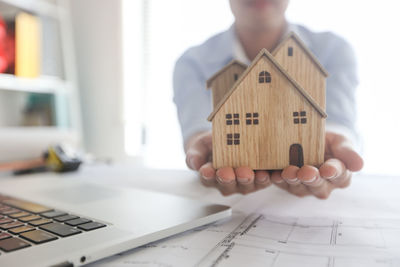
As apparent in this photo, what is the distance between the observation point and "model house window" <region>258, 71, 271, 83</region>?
0.46 meters

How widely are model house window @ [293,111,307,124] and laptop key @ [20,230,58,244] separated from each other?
33cm

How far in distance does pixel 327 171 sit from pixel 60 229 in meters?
0.33

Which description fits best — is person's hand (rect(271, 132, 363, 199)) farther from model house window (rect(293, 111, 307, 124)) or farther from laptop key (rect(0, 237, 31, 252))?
laptop key (rect(0, 237, 31, 252))

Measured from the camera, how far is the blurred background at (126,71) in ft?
3.42

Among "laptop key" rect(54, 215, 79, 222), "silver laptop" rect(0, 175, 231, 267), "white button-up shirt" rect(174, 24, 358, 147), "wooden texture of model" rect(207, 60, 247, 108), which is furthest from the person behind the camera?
"white button-up shirt" rect(174, 24, 358, 147)

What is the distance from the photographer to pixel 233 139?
474 mm

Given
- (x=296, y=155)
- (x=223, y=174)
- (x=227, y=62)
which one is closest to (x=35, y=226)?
(x=223, y=174)

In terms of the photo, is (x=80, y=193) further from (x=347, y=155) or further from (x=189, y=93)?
(x=347, y=155)

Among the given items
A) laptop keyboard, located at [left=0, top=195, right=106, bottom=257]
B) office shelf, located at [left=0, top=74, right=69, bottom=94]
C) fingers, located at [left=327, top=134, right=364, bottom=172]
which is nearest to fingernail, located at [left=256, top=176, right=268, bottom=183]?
fingers, located at [left=327, top=134, right=364, bottom=172]

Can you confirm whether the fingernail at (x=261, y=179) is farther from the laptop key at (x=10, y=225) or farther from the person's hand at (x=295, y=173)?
the laptop key at (x=10, y=225)

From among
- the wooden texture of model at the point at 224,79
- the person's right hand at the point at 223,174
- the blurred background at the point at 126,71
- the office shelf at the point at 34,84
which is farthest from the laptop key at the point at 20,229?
the office shelf at the point at 34,84

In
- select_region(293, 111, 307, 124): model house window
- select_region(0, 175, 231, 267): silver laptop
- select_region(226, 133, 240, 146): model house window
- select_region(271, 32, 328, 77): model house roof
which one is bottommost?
select_region(0, 175, 231, 267): silver laptop

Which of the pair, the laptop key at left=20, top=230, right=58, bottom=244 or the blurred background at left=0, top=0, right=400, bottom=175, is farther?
the blurred background at left=0, top=0, right=400, bottom=175

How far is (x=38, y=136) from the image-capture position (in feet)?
4.87
